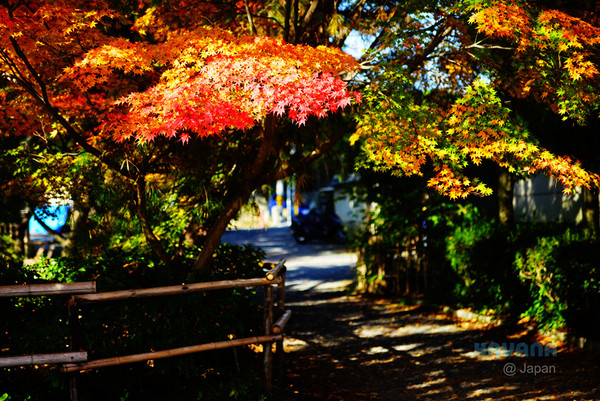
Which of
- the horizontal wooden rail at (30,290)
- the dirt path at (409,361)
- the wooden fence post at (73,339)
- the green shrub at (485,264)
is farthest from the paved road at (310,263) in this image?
the horizontal wooden rail at (30,290)

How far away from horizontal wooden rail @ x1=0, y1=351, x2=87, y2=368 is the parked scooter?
22793 mm

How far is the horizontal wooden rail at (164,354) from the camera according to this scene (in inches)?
192

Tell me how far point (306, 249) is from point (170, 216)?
697 inches

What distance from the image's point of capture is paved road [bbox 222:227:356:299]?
48.1 ft

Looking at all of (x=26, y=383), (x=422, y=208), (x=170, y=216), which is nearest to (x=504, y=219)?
(x=422, y=208)

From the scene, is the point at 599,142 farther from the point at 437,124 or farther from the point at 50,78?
the point at 50,78

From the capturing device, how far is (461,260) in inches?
401

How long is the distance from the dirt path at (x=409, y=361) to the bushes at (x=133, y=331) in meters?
0.92

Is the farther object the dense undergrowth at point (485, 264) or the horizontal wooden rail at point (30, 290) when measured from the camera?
the dense undergrowth at point (485, 264)

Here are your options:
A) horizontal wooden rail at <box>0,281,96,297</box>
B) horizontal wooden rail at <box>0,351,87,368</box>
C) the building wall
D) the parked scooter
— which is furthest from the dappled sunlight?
the parked scooter

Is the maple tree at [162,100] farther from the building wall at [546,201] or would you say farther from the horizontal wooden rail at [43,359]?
the building wall at [546,201]

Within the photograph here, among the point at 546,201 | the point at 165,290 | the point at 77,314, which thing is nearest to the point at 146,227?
the point at 165,290

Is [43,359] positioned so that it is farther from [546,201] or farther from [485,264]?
[546,201]

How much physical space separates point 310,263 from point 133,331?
49.0 feet
